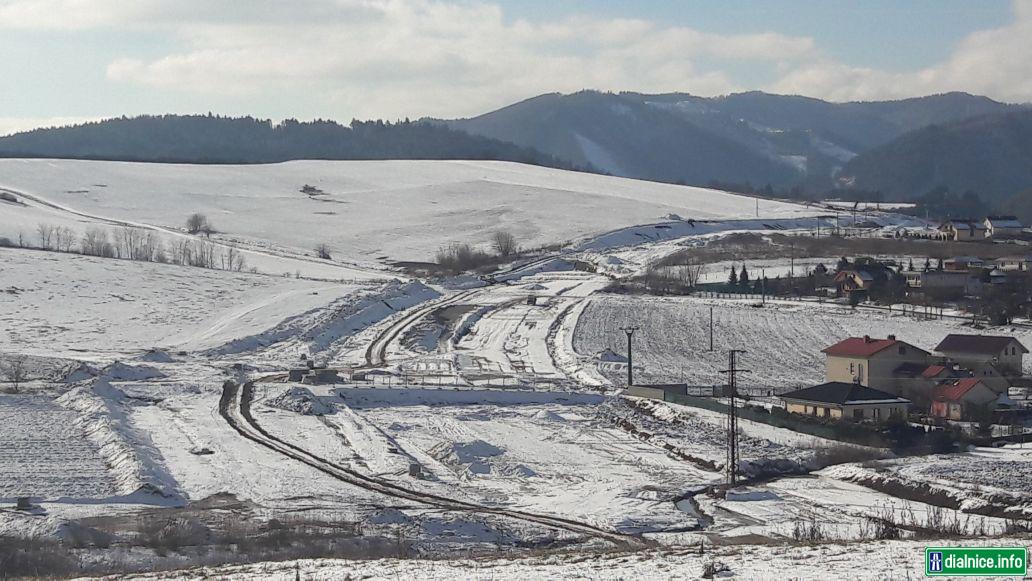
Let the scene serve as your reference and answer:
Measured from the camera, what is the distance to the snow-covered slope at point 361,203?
101m

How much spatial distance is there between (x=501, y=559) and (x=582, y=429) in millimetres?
18582

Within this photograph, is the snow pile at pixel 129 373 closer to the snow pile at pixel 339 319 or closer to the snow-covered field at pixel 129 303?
the snow-covered field at pixel 129 303

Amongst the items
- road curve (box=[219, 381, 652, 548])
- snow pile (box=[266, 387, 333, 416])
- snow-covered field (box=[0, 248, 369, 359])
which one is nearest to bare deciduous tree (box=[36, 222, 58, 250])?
snow-covered field (box=[0, 248, 369, 359])

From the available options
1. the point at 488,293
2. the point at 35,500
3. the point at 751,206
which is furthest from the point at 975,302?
the point at 751,206

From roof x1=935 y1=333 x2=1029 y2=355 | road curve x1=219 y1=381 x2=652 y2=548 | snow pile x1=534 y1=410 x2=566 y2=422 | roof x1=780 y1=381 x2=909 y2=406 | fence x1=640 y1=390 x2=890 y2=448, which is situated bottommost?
snow pile x1=534 y1=410 x2=566 y2=422

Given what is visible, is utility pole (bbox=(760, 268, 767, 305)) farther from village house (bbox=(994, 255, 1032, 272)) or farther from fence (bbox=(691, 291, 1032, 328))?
village house (bbox=(994, 255, 1032, 272))

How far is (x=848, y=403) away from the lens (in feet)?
113

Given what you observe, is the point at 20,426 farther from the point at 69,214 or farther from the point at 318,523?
the point at 69,214

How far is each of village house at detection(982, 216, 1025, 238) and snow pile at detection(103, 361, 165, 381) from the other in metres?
75.2

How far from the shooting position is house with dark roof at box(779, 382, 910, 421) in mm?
34469

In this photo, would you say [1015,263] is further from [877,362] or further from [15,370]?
[15,370]

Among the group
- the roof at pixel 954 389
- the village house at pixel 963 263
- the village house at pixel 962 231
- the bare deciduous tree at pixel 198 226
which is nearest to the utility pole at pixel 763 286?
the village house at pixel 963 263

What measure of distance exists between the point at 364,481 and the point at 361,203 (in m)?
98.6

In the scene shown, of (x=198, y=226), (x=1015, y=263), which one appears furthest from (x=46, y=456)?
(x=198, y=226)
